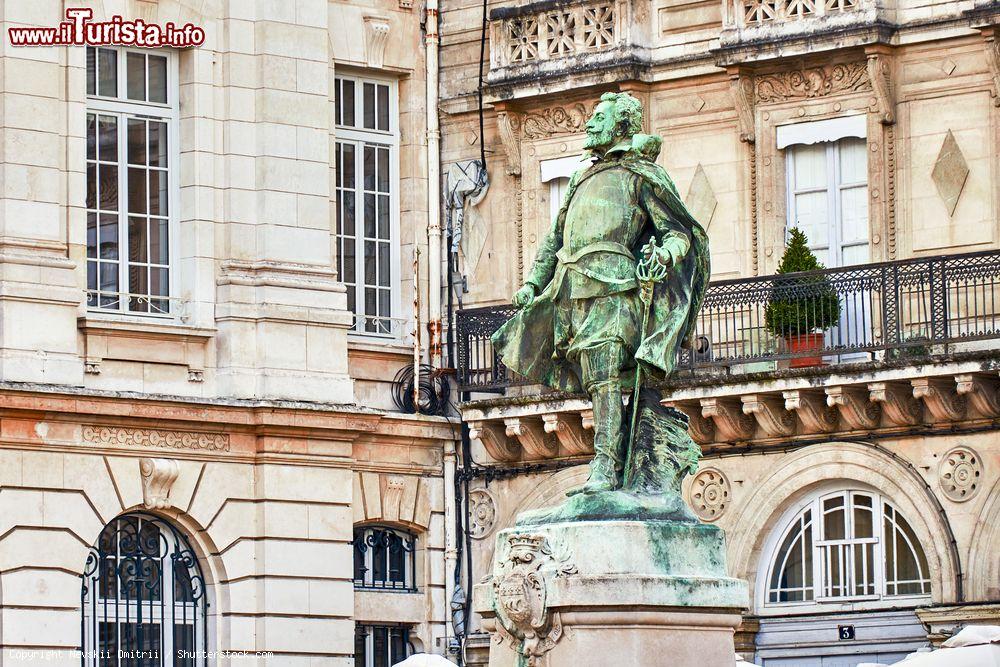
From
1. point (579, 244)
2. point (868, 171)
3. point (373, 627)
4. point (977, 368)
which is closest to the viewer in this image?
point (579, 244)

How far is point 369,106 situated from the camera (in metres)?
30.8

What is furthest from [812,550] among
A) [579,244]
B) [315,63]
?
[579,244]

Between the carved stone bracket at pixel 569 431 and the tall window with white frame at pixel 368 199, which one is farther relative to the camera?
the tall window with white frame at pixel 368 199

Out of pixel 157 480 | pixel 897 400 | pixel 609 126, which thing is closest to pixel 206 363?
pixel 157 480

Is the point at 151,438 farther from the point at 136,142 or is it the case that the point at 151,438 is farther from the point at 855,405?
the point at 855,405

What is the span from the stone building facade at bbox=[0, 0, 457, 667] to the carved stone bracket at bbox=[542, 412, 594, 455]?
1.37 metres

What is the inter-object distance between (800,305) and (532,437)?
323 cm

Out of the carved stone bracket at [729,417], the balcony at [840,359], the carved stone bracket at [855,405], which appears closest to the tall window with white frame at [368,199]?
the balcony at [840,359]

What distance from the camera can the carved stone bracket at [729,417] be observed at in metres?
28.2

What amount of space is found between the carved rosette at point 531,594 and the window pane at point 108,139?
1323 centimetres

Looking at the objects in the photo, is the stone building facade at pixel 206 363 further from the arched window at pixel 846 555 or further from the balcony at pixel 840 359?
the arched window at pixel 846 555

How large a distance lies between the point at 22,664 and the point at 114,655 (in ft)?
3.96

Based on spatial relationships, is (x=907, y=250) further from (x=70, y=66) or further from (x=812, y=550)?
(x=70, y=66)

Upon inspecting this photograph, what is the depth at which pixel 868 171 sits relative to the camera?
28.3 m
